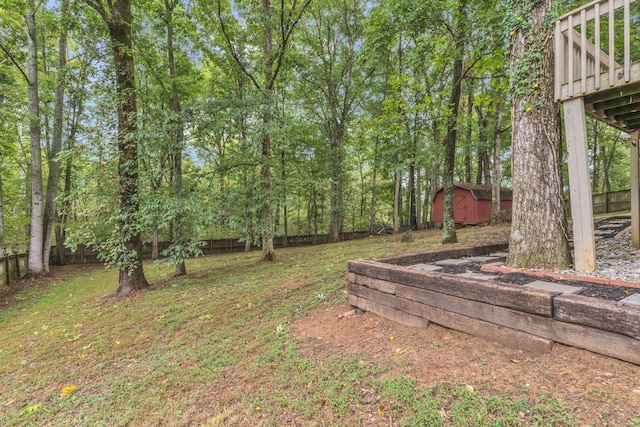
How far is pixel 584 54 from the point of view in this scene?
8.96ft

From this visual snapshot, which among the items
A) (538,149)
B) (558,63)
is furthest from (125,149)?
(558,63)

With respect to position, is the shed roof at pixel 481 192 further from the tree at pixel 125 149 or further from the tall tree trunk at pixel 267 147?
the tree at pixel 125 149

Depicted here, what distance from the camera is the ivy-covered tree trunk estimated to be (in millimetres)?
2992

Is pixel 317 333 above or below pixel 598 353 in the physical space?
below

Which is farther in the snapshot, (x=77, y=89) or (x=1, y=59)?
(x=1, y=59)

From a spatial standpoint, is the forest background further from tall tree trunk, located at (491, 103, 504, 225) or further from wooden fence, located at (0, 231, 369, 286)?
wooden fence, located at (0, 231, 369, 286)

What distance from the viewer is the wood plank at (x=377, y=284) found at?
117 inches

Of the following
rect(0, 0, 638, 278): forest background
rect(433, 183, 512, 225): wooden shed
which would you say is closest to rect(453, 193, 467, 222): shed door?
rect(433, 183, 512, 225): wooden shed

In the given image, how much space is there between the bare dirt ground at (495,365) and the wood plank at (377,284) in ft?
1.06

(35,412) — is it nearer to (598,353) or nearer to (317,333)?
(317,333)

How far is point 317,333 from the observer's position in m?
3.08

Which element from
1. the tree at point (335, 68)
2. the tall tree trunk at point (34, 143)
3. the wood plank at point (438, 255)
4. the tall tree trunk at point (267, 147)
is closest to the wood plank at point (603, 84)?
the wood plank at point (438, 255)

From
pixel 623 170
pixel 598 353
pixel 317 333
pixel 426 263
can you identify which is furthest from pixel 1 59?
pixel 623 170

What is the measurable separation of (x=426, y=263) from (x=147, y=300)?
5.30m
